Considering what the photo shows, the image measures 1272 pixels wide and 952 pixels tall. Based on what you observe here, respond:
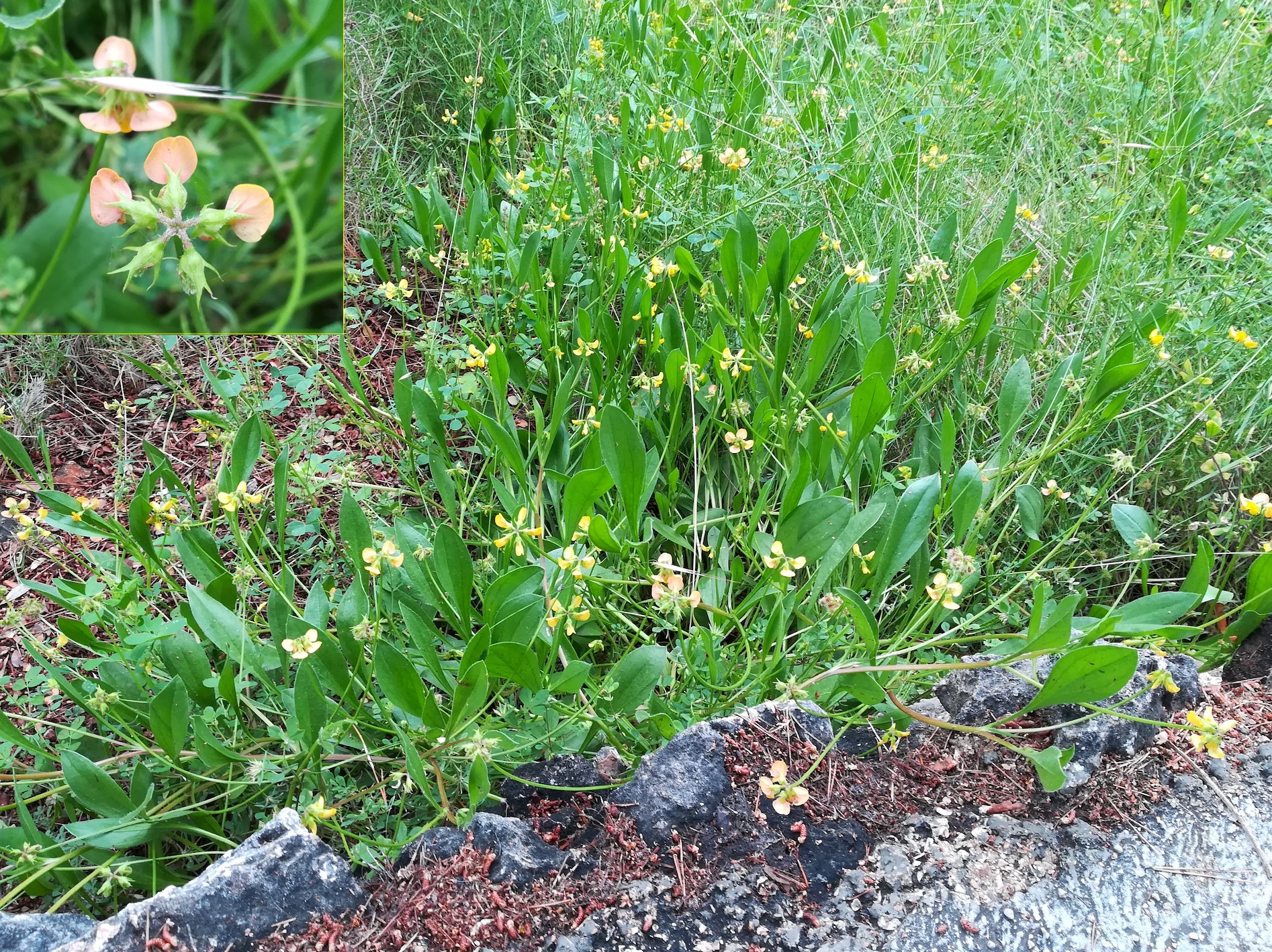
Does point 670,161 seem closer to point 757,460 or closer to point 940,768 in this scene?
point 757,460

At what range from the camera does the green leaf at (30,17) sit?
134cm

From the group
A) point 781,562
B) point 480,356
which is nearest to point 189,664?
point 480,356

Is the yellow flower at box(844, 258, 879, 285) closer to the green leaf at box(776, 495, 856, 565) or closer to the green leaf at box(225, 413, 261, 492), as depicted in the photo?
the green leaf at box(776, 495, 856, 565)

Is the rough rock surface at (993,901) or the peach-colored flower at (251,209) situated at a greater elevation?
the peach-colored flower at (251,209)

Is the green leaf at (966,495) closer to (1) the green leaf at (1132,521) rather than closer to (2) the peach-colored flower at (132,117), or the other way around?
(1) the green leaf at (1132,521)

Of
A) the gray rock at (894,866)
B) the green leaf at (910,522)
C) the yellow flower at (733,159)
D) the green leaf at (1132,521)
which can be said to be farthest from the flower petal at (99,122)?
the green leaf at (1132,521)

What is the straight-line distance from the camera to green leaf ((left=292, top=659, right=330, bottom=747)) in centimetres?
128

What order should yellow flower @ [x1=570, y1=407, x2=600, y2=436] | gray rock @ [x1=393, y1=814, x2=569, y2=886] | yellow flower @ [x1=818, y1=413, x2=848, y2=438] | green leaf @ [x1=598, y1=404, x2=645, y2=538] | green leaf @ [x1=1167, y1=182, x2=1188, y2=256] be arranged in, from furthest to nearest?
1. green leaf @ [x1=1167, y1=182, x2=1188, y2=256]
2. yellow flower @ [x1=570, y1=407, x2=600, y2=436]
3. yellow flower @ [x1=818, y1=413, x2=848, y2=438]
4. green leaf @ [x1=598, y1=404, x2=645, y2=538]
5. gray rock @ [x1=393, y1=814, x2=569, y2=886]

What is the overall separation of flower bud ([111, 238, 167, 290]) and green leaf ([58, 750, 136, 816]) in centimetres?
77

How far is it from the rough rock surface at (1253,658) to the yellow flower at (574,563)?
51.0 inches

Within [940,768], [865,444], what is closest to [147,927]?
[940,768]

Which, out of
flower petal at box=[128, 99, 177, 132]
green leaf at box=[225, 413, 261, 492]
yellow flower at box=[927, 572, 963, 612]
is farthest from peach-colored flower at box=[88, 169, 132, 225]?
yellow flower at box=[927, 572, 963, 612]

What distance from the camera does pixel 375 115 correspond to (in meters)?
2.90

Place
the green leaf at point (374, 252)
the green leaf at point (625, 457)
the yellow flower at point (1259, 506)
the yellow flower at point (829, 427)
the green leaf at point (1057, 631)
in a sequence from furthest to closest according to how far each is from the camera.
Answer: the green leaf at point (374, 252), the yellow flower at point (829, 427), the green leaf at point (625, 457), the yellow flower at point (1259, 506), the green leaf at point (1057, 631)
